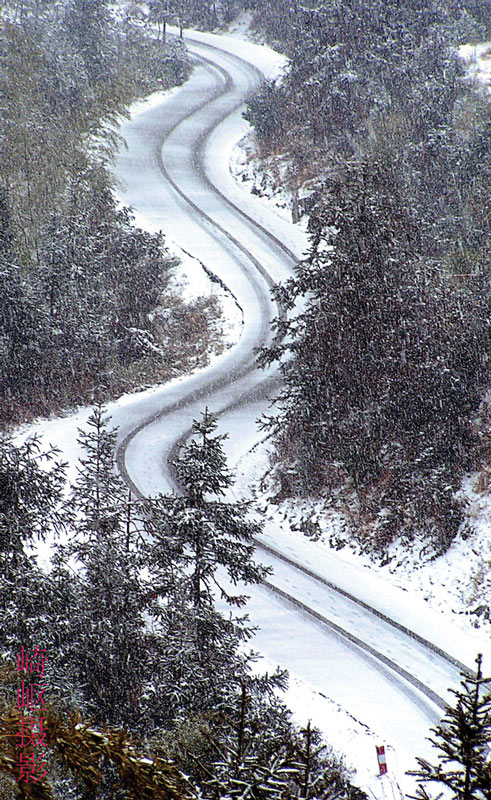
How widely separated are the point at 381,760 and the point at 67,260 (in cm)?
2605

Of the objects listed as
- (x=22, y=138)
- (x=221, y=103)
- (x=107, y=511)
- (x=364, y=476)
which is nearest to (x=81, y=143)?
(x=22, y=138)

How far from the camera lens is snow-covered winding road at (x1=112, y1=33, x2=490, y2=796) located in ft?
48.1

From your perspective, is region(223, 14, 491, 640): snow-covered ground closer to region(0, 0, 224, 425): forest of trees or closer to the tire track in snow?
the tire track in snow

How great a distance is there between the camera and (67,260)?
108ft

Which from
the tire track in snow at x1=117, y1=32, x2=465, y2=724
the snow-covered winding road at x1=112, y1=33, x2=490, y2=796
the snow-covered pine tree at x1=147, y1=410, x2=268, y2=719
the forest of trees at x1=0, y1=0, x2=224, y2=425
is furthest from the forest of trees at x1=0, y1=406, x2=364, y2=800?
the forest of trees at x1=0, y1=0, x2=224, y2=425

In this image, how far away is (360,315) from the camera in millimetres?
20641

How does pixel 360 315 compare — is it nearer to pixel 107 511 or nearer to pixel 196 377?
pixel 107 511

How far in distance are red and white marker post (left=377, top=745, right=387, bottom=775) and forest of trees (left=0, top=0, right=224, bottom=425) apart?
2176cm

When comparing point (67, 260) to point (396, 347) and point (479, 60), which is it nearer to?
point (396, 347)

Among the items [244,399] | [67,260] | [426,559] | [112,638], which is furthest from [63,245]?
[112,638]

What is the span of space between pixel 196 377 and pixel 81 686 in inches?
844

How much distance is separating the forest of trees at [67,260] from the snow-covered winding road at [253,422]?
266 cm

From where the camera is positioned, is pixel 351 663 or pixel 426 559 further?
pixel 426 559

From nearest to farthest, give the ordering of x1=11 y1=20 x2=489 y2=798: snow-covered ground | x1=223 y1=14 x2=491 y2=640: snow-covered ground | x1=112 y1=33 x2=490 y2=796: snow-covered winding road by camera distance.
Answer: x1=11 y1=20 x2=489 y2=798: snow-covered ground
x1=112 y1=33 x2=490 y2=796: snow-covered winding road
x1=223 y1=14 x2=491 y2=640: snow-covered ground
